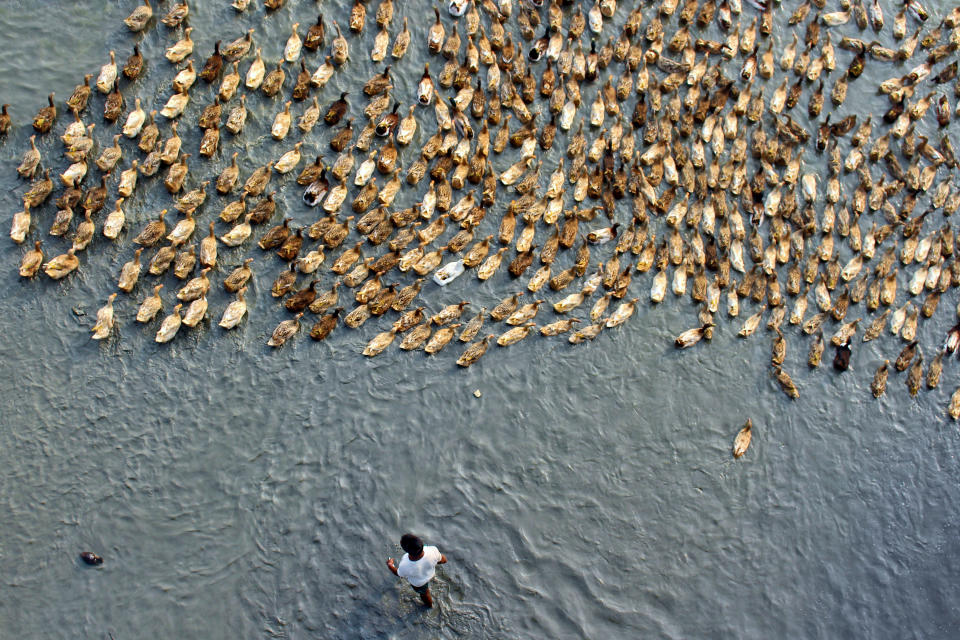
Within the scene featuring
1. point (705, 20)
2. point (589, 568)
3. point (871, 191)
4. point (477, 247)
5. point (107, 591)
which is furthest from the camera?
point (705, 20)

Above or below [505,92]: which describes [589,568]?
below

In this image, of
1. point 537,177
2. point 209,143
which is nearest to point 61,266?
point 209,143

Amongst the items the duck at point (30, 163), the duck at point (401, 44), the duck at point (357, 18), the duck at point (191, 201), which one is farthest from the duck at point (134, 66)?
the duck at point (401, 44)

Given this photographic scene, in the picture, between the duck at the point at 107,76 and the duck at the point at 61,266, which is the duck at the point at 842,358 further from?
the duck at the point at 107,76

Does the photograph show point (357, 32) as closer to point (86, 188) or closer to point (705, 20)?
point (86, 188)

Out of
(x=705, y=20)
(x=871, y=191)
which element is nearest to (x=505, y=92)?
(x=705, y=20)

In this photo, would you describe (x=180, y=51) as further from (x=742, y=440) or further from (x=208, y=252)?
(x=742, y=440)
